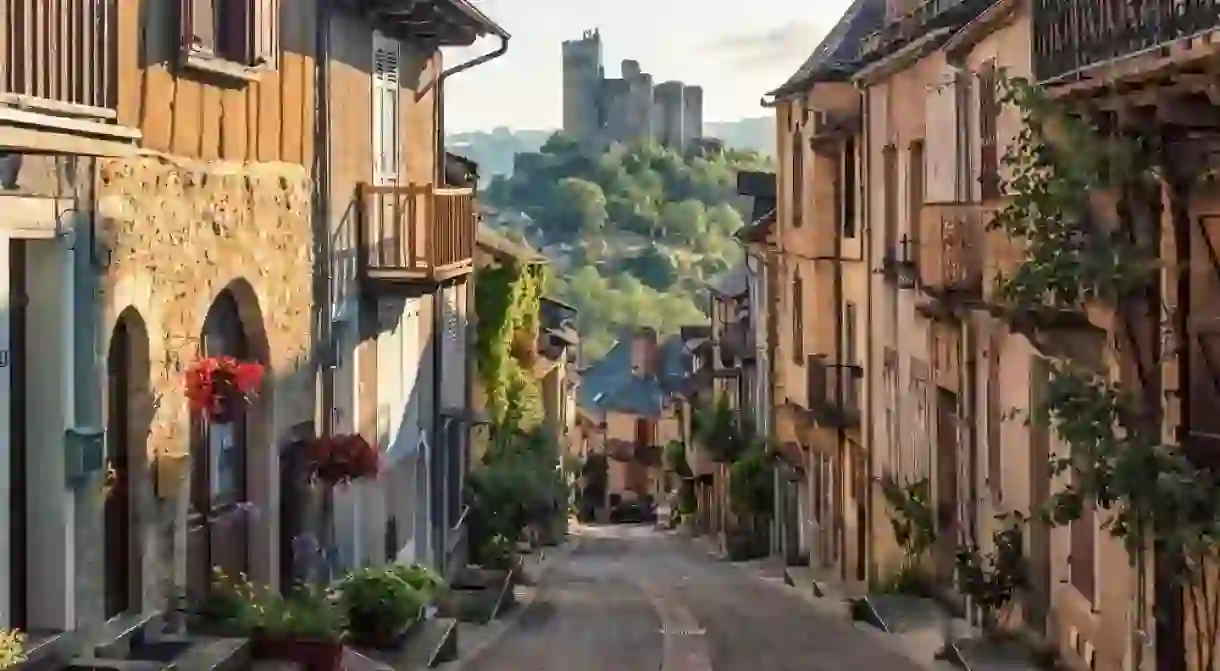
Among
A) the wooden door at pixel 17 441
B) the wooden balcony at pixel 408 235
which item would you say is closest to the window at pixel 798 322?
the wooden balcony at pixel 408 235

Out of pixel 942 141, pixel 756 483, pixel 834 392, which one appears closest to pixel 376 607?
pixel 942 141

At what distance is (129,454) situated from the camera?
38.5ft

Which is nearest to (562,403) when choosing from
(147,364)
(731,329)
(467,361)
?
(731,329)

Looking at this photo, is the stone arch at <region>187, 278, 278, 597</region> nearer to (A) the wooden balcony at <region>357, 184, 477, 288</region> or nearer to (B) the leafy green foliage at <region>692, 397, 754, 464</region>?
(A) the wooden balcony at <region>357, 184, 477, 288</region>

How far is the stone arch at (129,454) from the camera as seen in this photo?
38.2ft

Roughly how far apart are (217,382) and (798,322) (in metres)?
20.5

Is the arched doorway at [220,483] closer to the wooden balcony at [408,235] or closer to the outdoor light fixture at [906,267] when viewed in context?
the wooden balcony at [408,235]

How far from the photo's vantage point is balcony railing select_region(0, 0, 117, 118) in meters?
8.34

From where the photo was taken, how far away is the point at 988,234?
55.1ft

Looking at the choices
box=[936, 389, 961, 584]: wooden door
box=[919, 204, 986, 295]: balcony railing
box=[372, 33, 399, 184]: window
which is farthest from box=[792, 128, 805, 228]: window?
box=[372, 33, 399, 184]: window

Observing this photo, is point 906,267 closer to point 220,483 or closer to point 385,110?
point 385,110

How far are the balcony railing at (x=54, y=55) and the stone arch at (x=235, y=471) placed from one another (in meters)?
4.06

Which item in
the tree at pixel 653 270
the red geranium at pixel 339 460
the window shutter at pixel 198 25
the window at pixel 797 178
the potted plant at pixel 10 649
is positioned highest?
the tree at pixel 653 270

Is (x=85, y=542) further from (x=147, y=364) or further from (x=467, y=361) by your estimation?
(x=467, y=361)
